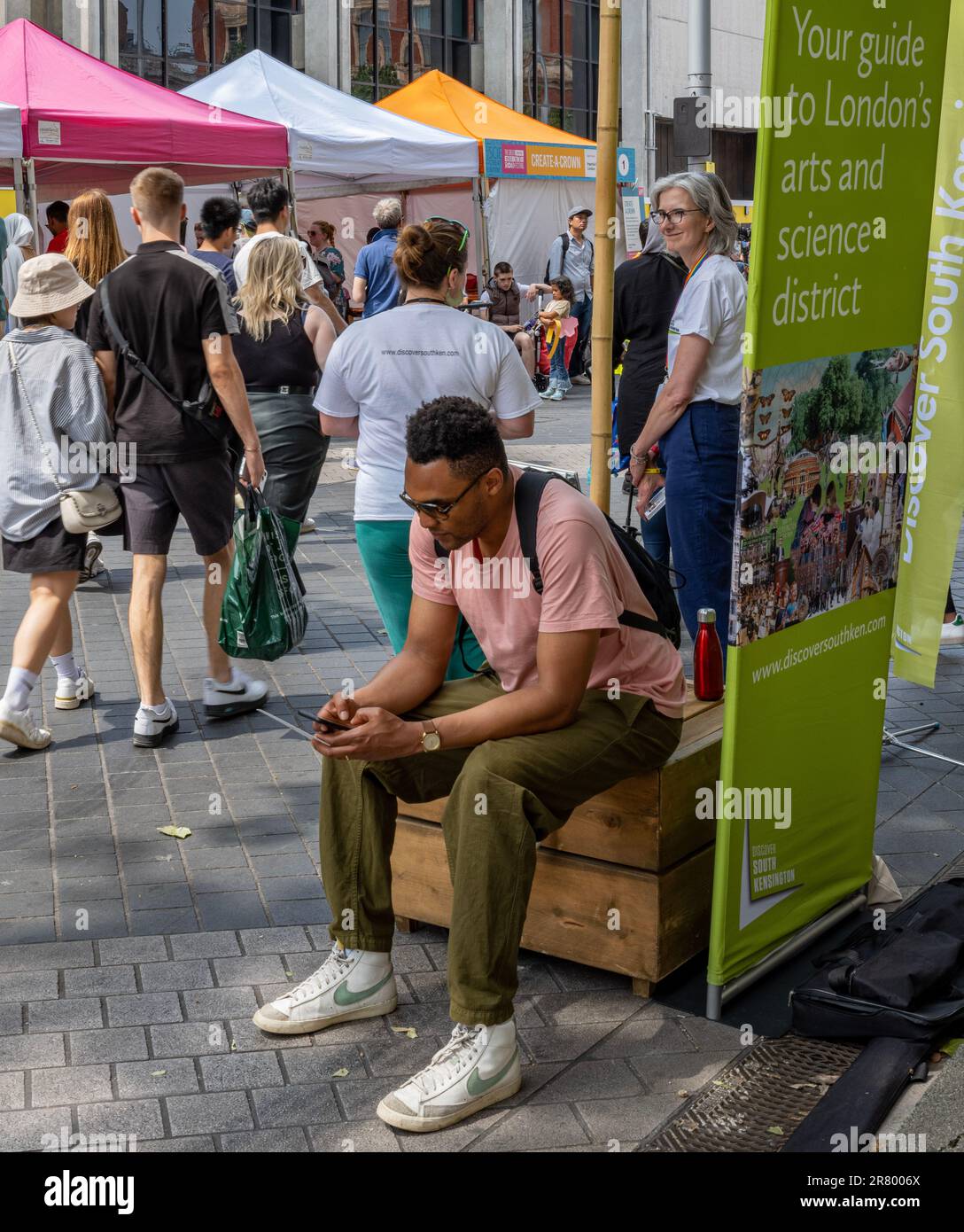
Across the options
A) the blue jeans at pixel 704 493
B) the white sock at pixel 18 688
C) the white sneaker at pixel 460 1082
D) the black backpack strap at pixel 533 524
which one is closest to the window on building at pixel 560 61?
the blue jeans at pixel 704 493

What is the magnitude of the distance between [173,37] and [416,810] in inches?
969

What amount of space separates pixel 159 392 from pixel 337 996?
9.48 feet

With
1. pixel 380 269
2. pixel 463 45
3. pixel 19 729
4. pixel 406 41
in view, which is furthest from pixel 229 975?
pixel 463 45

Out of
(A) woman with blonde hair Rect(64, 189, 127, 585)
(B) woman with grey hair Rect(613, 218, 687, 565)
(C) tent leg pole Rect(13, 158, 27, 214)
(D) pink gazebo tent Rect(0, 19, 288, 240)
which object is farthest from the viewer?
(C) tent leg pole Rect(13, 158, 27, 214)

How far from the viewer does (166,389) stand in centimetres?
577

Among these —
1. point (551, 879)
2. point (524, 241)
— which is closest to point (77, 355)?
point (551, 879)

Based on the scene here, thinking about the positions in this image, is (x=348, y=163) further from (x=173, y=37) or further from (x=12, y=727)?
(x=173, y=37)

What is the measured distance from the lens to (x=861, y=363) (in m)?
3.70

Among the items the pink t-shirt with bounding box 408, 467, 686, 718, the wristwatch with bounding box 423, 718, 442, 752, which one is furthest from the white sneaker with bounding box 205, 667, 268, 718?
the wristwatch with bounding box 423, 718, 442, 752

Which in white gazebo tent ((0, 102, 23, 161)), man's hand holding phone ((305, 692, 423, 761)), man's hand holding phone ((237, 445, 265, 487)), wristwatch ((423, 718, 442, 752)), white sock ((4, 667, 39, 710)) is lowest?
white sock ((4, 667, 39, 710))

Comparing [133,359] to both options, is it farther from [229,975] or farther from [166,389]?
[229,975]

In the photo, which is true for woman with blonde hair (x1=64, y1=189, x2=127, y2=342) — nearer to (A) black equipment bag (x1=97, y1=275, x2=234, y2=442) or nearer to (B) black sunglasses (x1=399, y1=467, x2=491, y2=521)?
(A) black equipment bag (x1=97, y1=275, x2=234, y2=442)

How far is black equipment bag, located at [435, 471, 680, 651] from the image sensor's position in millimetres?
3543

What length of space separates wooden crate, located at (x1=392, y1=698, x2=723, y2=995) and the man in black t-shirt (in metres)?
2.21
